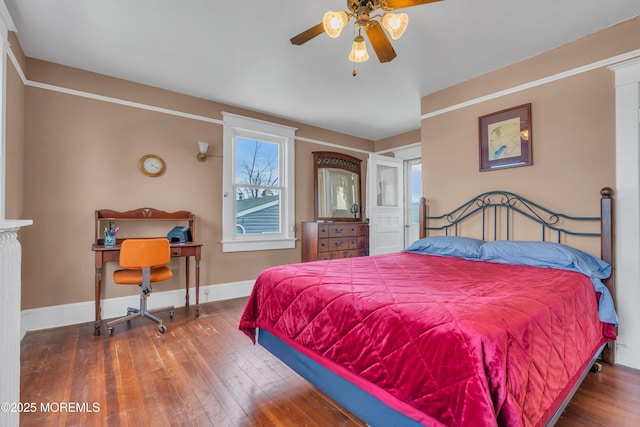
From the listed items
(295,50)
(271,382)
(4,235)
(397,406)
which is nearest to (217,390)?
(271,382)

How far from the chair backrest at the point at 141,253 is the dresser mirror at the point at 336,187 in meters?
2.46

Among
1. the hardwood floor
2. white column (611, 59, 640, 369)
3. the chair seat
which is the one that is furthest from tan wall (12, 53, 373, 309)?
white column (611, 59, 640, 369)

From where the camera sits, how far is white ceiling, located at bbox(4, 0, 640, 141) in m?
2.18

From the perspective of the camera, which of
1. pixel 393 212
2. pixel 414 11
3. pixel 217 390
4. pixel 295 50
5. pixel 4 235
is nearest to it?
pixel 4 235

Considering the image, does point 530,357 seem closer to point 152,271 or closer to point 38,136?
point 152,271

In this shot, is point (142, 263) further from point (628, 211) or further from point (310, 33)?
point (628, 211)

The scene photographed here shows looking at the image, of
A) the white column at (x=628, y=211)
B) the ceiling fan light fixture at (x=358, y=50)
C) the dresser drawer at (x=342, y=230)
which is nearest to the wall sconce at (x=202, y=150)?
the dresser drawer at (x=342, y=230)

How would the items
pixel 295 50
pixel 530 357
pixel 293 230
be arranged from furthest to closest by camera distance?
1. pixel 293 230
2. pixel 295 50
3. pixel 530 357

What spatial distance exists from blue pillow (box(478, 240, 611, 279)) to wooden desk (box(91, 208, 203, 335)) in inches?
116

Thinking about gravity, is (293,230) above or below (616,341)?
above

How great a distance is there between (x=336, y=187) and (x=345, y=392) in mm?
3837

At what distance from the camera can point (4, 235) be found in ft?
4.39

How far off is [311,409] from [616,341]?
7.82 ft

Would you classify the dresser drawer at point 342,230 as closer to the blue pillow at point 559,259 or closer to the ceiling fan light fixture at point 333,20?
the blue pillow at point 559,259
